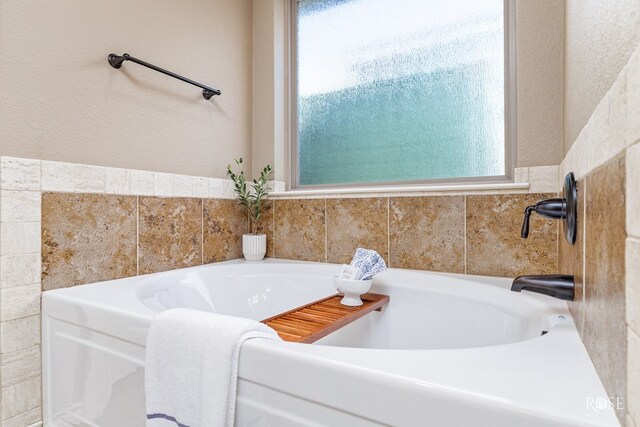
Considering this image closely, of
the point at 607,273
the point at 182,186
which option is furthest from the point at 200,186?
the point at 607,273

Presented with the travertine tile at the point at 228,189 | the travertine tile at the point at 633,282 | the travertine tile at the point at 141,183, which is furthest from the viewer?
the travertine tile at the point at 228,189

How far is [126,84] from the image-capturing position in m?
1.44

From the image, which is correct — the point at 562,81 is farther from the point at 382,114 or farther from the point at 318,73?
the point at 318,73

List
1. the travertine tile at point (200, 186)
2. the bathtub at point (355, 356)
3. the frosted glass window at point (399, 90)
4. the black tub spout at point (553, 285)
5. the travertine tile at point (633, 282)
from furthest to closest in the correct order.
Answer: the travertine tile at point (200, 186) < the frosted glass window at point (399, 90) < the black tub spout at point (553, 285) < the bathtub at point (355, 356) < the travertine tile at point (633, 282)

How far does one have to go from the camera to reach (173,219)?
1.62 m

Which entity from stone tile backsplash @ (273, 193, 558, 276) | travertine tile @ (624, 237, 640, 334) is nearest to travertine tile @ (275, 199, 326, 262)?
stone tile backsplash @ (273, 193, 558, 276)

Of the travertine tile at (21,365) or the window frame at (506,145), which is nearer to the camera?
the travertine tile at (21,365)

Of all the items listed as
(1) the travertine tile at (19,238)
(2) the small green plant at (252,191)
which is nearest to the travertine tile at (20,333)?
(1) the travertine tile at (19,238)

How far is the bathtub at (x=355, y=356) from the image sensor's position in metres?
0.50

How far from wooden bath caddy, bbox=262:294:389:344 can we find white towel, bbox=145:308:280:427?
0.72 ft

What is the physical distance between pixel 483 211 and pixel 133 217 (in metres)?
1.44

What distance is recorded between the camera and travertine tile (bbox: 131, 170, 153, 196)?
1465 millimetres

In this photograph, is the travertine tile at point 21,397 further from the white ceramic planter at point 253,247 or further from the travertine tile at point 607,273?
the travertine tile at point 607,273

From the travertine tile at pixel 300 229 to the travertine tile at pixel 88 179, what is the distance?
34.0 inches
